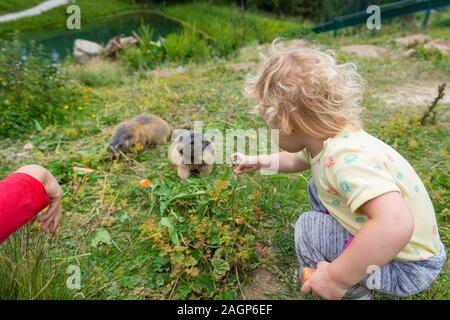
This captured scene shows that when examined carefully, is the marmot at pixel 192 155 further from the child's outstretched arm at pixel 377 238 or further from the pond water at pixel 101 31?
the pond water at pixel 101 31

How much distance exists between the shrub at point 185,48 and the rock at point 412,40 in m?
4.14

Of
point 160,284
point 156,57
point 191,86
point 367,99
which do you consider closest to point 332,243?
point 160,284

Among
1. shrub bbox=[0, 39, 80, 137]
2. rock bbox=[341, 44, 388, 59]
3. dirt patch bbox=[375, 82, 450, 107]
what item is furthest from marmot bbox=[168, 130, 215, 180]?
rock bbox=[341, 44, 388, 59]

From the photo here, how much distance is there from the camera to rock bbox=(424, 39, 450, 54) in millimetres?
6848

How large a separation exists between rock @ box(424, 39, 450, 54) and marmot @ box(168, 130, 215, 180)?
5637 millimetres

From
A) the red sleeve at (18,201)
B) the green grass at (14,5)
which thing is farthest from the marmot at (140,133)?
the green grass at (14,5)

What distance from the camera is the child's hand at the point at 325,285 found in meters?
1.43

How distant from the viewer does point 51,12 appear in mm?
5344

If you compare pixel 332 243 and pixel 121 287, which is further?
pixel 121 287

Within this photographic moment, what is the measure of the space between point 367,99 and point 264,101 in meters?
3.42

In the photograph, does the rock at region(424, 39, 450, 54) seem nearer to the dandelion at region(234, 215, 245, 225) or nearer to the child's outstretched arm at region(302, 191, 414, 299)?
the dandelion at region(234, 215, 245, 225)
